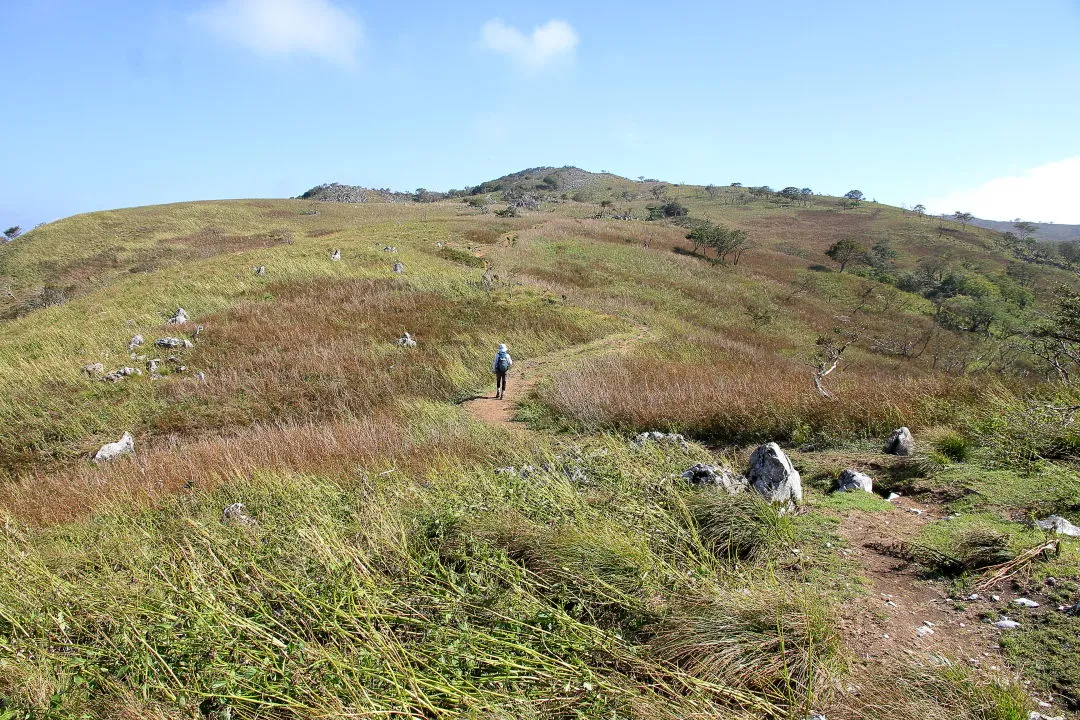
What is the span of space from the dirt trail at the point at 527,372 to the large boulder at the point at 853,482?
553 centimetres

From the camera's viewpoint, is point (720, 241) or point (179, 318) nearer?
point (179, 318)

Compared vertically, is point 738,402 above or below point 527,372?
above

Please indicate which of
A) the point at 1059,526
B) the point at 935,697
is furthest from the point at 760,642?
the point at 1059,526

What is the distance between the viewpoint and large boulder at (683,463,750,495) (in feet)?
16.3

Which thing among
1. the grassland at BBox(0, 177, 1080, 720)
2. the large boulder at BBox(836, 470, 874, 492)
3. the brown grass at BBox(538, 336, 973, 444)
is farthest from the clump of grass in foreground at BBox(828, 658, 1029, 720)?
the brown grass at BBox(538, 336, 973, 444)

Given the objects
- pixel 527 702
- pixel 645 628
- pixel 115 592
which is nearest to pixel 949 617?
pixel 645 628

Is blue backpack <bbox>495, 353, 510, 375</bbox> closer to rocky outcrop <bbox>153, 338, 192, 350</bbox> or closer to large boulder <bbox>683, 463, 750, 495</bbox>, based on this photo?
large boulder <bbox>683, 463, 750, 495</bbox>

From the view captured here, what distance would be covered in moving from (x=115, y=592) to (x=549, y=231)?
42.4 metres

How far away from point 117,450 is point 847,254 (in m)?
58.4

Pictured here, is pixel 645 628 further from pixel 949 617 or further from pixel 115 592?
pixel 115 592

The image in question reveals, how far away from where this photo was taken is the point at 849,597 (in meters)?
3.46

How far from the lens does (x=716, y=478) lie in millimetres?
5105

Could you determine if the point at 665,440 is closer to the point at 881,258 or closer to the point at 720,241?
the point at 720,241

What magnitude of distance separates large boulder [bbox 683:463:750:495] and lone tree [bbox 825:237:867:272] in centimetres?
5346
